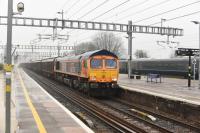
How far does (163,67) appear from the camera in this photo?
4894 centimetres

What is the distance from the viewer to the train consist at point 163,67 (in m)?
43.4

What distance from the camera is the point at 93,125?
14.9m

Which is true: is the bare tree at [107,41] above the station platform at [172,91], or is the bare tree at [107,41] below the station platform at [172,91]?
above

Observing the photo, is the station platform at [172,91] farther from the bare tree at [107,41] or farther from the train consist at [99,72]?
the bare tree at [107,41]

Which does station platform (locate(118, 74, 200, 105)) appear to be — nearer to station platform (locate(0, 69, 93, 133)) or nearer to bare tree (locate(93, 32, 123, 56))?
station platform (locate(0, 69, 93, 133))

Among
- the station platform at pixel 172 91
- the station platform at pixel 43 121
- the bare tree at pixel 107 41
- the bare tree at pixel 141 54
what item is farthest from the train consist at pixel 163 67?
the bare tree at pixel 141 54

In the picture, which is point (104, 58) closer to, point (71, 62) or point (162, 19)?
point (71, 62)

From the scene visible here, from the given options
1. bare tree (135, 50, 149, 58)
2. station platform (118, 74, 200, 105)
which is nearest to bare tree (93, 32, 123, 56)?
bare tree (135, 50, 149, 58)

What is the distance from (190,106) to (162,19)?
101 ft

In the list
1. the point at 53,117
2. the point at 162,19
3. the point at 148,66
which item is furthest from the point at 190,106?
the point at 148,66

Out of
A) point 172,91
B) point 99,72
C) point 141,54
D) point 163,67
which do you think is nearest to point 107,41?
point 141,54

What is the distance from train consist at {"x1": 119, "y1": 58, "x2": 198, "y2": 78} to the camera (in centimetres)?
4338

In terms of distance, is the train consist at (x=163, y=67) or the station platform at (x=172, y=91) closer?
the station platform at (x=172, y=91)

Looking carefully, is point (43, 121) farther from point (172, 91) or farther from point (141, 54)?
point (141, 54)
